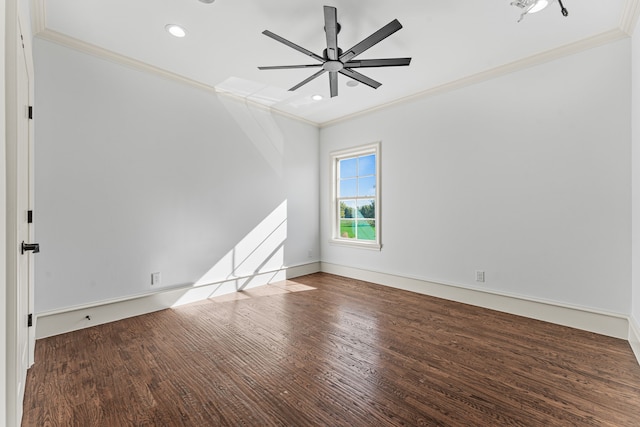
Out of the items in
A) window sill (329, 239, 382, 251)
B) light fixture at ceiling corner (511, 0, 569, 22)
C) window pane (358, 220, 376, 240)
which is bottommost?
window sill (329, 239, 382, 251)

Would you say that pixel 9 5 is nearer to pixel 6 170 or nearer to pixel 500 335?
pixel 6 170

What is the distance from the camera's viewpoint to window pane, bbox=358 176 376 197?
187 inches

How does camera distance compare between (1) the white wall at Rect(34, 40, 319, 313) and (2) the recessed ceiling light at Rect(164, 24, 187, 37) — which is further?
(1) the white wall at Rect(34, 40, 319, 313)

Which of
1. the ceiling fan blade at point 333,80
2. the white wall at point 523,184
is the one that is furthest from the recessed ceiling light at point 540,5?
the ceiling fan blade at point 333,80

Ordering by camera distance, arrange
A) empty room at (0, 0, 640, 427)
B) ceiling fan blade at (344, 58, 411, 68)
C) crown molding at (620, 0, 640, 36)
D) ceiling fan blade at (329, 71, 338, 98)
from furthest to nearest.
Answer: ceiling fan blade at (329, 71, 338, 98) → ceiling fan blade at (344, 58, 411, 68) → crown molding at (620, 0, 640, 36) → empty room at (0, 0, 640, 427)

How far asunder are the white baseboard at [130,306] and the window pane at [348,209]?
1757mm

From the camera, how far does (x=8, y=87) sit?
3.88ft

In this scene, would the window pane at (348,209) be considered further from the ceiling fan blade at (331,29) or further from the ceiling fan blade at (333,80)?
the ceiling fan blade at (331,29)

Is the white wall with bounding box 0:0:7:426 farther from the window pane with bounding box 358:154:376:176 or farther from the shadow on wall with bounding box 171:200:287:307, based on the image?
the window pane with bounding box 358:154:376:176

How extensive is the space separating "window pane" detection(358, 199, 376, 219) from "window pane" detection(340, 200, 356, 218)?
0.13m

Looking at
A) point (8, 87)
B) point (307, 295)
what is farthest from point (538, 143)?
point (8, 87)

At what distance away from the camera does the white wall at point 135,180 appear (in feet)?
8.78

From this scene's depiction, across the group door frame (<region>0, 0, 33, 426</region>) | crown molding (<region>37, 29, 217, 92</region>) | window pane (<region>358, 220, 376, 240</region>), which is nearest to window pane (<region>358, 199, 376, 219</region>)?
window pane (<region>358, 220, 376, 240</region>)

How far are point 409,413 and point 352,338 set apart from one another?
3.28ft
